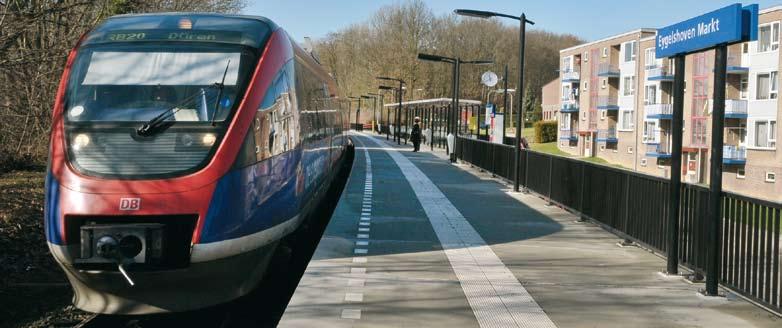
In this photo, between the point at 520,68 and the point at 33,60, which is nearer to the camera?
the point at 33,60

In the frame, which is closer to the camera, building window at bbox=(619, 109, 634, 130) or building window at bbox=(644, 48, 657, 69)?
building window at bbox=(644, 48, 657, 69)

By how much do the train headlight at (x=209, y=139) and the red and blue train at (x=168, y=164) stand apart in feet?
0.04

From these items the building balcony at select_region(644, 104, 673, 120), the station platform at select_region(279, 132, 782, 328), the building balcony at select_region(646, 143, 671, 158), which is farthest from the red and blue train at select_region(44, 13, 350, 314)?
the building balcony at select_region(646, 143, 671, 158)

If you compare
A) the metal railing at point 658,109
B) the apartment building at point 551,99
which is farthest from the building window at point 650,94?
the apartment building at point 551,99

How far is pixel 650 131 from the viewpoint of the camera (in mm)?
71875

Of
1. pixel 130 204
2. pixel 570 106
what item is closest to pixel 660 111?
pixel 570 106

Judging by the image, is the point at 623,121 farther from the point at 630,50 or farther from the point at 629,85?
the point at 630,50

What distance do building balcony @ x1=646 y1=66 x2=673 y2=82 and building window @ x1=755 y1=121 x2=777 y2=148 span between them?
41.8 ft

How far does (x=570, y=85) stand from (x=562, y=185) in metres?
77.5

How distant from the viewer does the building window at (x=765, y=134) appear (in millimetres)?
53156

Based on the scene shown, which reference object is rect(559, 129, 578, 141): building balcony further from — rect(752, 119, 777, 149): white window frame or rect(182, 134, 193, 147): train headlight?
rect(182, 134, 193, 147): train headlight

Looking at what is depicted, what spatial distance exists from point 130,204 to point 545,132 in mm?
101083

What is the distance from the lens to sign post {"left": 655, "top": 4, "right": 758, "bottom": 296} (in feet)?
24.9

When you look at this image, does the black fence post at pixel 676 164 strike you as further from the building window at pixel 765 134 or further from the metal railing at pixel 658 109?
the metal railing at pixel 658 109
